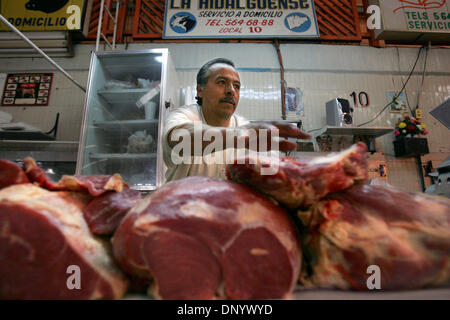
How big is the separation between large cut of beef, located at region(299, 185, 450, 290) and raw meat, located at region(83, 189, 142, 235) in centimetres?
59

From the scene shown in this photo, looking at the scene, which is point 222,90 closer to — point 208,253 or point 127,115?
point 208,253

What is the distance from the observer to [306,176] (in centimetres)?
74

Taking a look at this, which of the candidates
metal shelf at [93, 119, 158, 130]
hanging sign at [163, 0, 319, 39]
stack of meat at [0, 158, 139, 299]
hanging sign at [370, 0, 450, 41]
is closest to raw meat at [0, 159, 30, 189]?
stack of meat at [0, 158, 139, 299]

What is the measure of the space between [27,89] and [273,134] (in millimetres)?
5666

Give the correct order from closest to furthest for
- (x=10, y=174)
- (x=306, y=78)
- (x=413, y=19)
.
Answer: (x=10, y=174)
(x=413, y=19)
(x=306, y=78)

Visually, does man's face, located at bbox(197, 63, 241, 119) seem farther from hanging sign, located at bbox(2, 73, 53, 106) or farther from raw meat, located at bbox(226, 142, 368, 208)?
hanging sign, located at bbox(2, 73, 53, 106)

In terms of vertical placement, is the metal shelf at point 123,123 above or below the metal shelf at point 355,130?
below

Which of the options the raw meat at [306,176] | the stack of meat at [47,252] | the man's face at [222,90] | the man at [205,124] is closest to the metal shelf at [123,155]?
the man at [205,124]

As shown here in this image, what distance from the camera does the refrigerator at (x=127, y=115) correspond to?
12.0ft

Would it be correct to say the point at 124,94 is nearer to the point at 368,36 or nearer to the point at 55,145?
the point at 55,145

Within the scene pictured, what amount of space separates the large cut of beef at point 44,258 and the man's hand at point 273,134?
2.31 feet

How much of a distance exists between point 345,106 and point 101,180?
13.9ft

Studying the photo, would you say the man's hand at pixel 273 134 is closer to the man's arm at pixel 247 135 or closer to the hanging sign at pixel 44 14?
the man's arm at pixel 247 135

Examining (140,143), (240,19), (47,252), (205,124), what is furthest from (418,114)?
(47,252)
